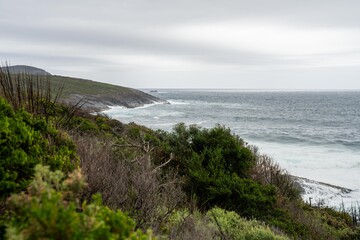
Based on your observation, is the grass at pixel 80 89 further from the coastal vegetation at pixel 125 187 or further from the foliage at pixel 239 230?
the foliage at pixel 239 230

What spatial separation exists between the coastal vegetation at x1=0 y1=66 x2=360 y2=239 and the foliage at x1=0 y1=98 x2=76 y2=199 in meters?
0.01

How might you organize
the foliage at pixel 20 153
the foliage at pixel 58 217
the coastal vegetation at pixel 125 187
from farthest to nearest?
1. the foliage at pixel 20 153
2. the coastal vegetation at pixel 125 187
3. the foliage at pixel 58 217

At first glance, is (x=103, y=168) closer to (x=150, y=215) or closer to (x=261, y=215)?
(x=150, y=215)

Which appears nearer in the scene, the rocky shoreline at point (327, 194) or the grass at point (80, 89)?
the rocky shoreline at point (327, 194)

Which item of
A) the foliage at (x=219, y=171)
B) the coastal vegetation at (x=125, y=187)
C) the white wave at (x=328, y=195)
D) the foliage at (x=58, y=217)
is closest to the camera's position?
the foliage at (x=58, y=217)

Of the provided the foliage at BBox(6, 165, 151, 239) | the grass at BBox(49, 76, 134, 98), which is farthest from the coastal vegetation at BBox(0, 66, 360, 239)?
the grass at BBox(49, 76, 134, 98)

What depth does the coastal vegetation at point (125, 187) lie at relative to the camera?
208 centimetres

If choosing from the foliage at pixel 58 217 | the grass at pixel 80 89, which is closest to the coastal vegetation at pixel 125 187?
the foliage at pixel 58 217

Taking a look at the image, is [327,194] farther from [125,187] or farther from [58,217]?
[58,217]

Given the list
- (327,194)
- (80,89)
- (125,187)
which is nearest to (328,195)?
(327,194)

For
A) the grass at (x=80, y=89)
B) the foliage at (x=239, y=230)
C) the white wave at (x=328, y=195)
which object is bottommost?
the white wave at (x=328, y=195)

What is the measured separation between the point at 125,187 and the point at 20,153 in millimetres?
2991

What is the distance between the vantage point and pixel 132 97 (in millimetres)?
83812

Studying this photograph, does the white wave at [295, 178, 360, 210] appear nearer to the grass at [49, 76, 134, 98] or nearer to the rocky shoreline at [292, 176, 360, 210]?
the rocky shoreline at [292, 176, 360, 210]
